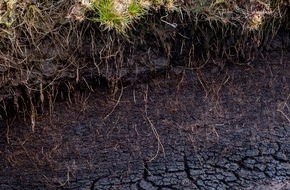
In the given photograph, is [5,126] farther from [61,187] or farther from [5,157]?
[61,187]

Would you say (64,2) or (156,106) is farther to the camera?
(156,106)

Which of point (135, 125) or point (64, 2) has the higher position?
point (64, 2)

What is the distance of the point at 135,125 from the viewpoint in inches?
71.2

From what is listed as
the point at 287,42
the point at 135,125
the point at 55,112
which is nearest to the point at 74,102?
the point at 55,112

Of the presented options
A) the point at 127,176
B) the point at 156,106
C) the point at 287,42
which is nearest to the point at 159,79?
the point at 156,106

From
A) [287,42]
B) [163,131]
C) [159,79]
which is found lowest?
[163,131]

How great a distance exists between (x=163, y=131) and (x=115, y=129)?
15cm

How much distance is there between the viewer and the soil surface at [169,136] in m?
1.78

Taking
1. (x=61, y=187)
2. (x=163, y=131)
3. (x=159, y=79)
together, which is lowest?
(x=61, y=187)

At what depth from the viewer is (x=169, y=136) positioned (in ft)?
5.99

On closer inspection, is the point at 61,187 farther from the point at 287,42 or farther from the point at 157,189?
the point at 287,42

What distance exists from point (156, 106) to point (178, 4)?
1.08 feet

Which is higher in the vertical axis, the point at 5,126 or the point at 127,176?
the point at 5,126

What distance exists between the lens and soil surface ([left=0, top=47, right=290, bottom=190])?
5.83ft
